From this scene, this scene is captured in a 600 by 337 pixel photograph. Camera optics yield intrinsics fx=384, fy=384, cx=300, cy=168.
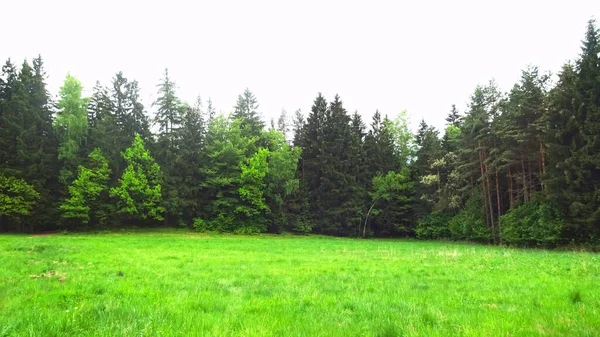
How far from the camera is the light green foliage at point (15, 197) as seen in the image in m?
39.3

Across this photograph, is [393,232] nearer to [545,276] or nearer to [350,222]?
[350,222]

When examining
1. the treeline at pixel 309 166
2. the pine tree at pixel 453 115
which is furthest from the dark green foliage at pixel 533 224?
the pine tree at pixel 453 115

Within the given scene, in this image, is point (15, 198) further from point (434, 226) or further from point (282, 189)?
point (434, 226)

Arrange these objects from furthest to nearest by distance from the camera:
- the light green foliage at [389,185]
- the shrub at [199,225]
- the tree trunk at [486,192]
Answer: the light green foliage at [389,185], the shrub at [199,225], the tree trunk at [486,192]

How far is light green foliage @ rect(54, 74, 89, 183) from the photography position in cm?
4619

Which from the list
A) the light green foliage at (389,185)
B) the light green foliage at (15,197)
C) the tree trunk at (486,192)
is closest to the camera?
the light green foliage at (15,197)

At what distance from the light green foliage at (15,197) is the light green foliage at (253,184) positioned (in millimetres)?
23322

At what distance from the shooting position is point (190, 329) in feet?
17.9

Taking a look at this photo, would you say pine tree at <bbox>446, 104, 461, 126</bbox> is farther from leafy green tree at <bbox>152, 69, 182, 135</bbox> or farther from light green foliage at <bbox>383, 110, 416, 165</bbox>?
leafy green tree at <bbox>152, 69, 182, 135</bbox>

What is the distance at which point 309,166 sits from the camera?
62625 mm

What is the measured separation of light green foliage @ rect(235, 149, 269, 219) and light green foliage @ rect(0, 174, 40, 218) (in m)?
23.3

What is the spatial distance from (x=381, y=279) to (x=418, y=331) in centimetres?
707

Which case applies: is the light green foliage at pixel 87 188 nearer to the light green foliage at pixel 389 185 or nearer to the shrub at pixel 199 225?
Answer: the shrub at pixel 199 225

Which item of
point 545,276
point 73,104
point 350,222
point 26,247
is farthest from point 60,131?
point 545,276
